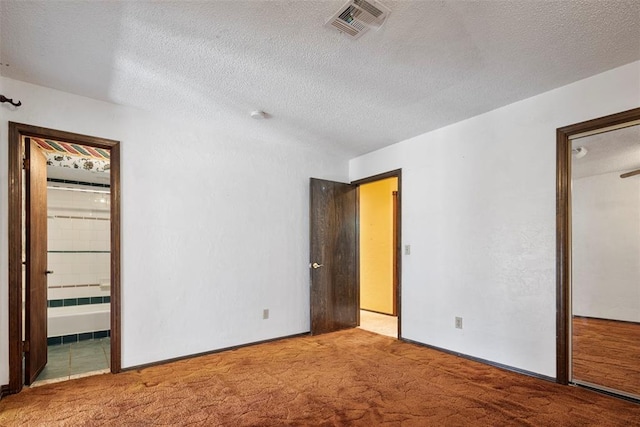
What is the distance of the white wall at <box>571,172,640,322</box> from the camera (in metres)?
2.65

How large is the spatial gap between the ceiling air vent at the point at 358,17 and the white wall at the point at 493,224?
1.90 m

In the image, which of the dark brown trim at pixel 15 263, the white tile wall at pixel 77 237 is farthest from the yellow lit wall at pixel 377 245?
the dark brown trim at pixel 15 263

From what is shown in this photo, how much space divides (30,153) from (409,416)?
12.1 feet

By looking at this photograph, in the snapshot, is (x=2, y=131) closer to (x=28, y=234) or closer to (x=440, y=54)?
(x=28, y=234)

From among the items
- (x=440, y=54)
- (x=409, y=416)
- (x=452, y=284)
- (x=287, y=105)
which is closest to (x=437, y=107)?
(x=440, y=54)

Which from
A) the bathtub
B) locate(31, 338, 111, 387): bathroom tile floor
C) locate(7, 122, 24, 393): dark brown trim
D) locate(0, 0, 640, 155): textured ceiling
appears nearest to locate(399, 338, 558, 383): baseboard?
locate(0, 0, 640, 155): textured ceiling

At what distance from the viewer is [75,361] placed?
3459mm

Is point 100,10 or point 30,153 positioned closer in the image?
point 100,10

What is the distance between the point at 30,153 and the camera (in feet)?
9.65

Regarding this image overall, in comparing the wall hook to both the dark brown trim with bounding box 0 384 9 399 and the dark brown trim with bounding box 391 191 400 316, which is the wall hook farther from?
the dark brown trim with bounding box 391 191 400 316

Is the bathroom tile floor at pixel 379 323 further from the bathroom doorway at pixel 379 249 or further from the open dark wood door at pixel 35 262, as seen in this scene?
the open dark wood door at pixel 35 262

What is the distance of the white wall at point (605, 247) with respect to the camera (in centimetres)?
265

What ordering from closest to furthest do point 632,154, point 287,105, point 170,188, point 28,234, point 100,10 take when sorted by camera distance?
1. point 100,10
2. point 632,154
3. point 28,234
4. point 287,105
5. point 170,188

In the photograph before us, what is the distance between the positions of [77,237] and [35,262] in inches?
75.3
